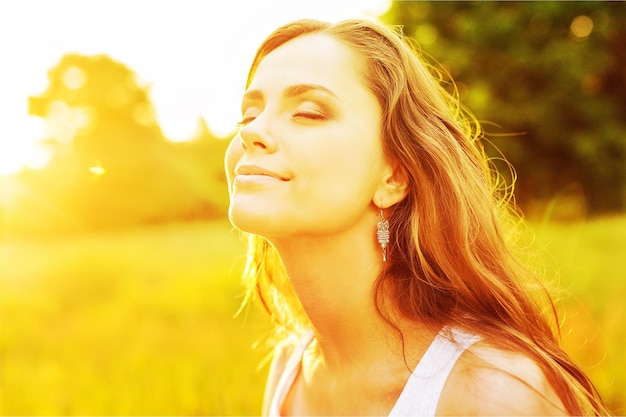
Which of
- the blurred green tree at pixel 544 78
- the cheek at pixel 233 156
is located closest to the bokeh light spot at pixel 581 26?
the blurred green tree at pixel 544 78

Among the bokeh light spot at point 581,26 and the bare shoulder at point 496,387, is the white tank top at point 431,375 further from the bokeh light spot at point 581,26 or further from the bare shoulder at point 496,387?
the bokeh light spot at point 581,26

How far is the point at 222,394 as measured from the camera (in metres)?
4.10

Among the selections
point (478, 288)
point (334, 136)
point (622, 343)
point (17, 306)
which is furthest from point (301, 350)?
point (17, 306)

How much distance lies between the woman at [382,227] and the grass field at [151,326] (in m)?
1.01

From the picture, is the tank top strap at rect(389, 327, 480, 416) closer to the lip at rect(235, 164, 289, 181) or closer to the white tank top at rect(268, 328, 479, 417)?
the white tank top at rect(268, 328, 479, 417)

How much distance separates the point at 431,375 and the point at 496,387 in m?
0.22

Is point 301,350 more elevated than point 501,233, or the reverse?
point 501,233

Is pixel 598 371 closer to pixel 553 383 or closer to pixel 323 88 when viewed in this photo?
pixel 553 383

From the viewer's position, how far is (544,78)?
1418 cm

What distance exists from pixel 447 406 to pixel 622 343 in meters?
3.11

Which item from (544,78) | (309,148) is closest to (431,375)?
(309,148)

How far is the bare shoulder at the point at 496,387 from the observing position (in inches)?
67.2

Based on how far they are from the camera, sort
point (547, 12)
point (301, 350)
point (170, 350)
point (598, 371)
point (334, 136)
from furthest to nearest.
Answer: point (547, 12), point (170, 350), point (598, 371), point (301, 350), point (334, 136)

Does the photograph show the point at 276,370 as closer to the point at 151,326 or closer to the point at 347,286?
the point at 347,286
